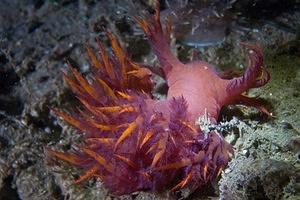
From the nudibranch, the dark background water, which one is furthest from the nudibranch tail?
the dark background water

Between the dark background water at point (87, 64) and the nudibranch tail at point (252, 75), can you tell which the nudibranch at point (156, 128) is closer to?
the nudibranch tail at point (252, 75)

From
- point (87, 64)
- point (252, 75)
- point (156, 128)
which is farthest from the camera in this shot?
point (87, 64)

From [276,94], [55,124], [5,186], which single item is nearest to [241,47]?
[276,94]

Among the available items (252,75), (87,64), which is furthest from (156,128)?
(87,64)

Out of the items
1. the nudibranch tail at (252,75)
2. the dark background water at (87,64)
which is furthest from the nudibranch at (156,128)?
the dark background water at (87,64)

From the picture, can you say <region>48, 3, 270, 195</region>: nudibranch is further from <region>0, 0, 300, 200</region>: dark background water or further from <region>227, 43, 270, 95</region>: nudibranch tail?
<region>0, 0, 300, 200</region>: dark background water

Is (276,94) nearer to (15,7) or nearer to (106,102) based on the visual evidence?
(106,102)

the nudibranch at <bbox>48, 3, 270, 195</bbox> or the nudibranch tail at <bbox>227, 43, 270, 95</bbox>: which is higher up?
the nudibranch tail at <bbox>227, 43, 270, 95</bbox>

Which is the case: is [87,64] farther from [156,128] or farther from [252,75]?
[252,75]
